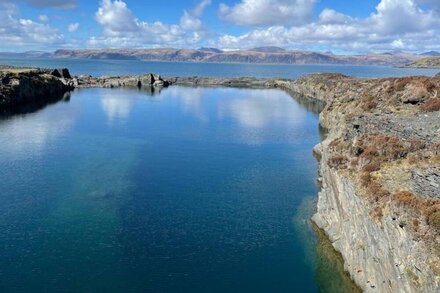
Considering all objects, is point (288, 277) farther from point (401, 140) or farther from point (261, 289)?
point (401, 140)

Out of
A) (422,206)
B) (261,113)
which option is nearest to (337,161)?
(422,206)

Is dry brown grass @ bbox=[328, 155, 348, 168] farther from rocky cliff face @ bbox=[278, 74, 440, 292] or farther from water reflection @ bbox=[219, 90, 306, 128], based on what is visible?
water reflection @ bbox=[219, 90, 306, 128]

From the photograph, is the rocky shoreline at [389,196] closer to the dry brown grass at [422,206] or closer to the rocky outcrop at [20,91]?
the dry brown grass at [422,206]

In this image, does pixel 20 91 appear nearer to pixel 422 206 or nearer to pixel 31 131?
pixel 31 131

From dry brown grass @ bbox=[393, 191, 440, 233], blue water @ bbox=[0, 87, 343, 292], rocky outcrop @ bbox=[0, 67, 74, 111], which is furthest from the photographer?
rocky outcrop @ bbox=[0, 67, 74, 111]

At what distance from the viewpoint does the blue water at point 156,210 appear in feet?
163

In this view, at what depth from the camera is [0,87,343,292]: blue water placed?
163 feet

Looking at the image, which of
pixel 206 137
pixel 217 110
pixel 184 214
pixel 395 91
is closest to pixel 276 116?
pixel 217 110

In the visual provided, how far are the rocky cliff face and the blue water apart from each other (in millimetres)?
5455

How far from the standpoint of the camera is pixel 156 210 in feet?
221

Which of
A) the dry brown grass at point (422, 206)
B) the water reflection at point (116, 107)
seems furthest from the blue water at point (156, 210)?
the water reflection at point (116, 107)

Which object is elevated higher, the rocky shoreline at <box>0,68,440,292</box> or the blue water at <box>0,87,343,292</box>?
the rocky shoreline at <box>0,68,440,292</box>

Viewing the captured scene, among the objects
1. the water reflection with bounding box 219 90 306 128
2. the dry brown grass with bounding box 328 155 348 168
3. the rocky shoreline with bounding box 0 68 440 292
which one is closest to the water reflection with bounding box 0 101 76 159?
the water reflection with bounding box 219 90 306 128

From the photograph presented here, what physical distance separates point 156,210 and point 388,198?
35598mm
